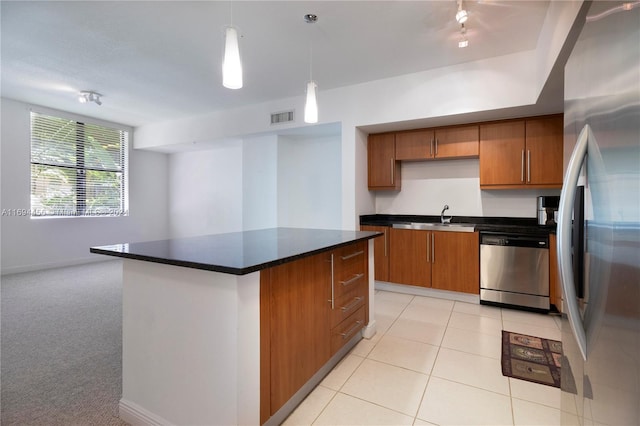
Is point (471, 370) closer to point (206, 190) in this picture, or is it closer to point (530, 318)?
point (530, 318)

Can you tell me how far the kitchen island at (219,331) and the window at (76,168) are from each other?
484 centimetres

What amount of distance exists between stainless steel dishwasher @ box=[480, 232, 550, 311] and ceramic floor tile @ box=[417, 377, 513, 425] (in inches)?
69.5

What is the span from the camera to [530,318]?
302 cm

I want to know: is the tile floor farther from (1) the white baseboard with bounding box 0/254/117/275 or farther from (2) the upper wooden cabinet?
(1) the white baseboard with bounding box 0/254/117/275

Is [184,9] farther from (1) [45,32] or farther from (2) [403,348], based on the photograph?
(2) [403,348]

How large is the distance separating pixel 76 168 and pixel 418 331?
6233 mm

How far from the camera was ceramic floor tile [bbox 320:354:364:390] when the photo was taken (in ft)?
6.24

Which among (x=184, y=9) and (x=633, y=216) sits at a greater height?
(x=184, y=9)

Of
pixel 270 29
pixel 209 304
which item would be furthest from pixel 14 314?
pixel 270 29

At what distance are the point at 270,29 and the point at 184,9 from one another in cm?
71

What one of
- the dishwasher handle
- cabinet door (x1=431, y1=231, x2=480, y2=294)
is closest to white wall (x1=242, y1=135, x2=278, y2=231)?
cabinet door (x1=431, y1=231, x2=480, y2=294)

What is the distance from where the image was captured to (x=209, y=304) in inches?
51.4

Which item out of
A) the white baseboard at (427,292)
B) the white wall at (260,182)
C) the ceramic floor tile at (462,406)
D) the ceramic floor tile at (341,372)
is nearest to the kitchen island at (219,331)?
the ceramic floor tile at (341,372)

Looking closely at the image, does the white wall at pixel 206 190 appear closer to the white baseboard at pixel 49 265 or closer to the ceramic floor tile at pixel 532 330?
the white baseboard at pixel 49 265
